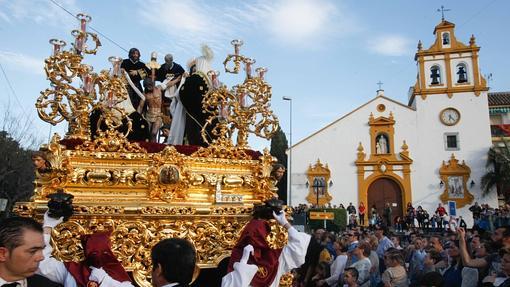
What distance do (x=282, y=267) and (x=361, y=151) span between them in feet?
83.7

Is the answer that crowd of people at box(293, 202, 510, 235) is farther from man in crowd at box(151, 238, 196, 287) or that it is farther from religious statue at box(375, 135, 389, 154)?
man in crowd at box(151, 238, 196, 287)

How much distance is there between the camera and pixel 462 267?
5.11 metres

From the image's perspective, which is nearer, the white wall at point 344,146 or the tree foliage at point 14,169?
the tree foliage at point 14,169

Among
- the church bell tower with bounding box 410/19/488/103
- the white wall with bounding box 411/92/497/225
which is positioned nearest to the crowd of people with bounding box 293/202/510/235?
the white wall with bounding box 411/92/497/225

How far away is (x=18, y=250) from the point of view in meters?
1.99

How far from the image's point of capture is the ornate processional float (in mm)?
3793

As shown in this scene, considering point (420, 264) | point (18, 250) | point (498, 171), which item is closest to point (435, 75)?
point (498, 171)

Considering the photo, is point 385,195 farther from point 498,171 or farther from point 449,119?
point 498,171

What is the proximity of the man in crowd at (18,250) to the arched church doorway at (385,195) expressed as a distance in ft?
89.8

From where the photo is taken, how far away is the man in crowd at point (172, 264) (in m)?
2.17

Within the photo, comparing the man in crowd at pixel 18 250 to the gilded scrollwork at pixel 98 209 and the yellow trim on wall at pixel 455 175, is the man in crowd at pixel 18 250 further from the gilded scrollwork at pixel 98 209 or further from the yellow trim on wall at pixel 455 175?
the yellow trim on wall at pixel 455 175

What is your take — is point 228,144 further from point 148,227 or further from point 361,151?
point 361,151

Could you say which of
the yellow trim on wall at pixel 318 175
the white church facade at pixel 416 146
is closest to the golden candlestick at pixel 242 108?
the white church facade at pixel 416 146

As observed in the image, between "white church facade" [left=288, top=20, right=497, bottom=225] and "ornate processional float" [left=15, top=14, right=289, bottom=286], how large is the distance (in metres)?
22.7
